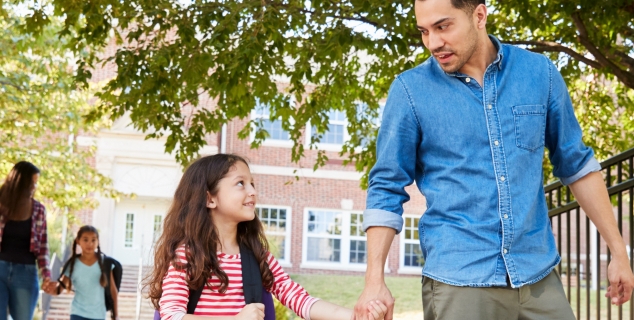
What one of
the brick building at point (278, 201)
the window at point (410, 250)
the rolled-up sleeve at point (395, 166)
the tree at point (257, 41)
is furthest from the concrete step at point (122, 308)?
the rolled-up sleeve at point (395, 166)

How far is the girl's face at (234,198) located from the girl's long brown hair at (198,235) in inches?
1.1

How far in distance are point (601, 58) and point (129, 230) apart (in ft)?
66.8

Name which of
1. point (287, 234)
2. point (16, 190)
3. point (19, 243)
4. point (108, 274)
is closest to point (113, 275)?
point (108, 274)

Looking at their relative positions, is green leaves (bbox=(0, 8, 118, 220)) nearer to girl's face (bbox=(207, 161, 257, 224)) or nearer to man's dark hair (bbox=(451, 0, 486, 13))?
girl's face (bbox=(207, 161, 257, 224))

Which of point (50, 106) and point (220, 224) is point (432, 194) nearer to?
point (220, 224)

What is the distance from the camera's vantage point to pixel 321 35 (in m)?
9.26

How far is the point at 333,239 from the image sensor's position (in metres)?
28.1

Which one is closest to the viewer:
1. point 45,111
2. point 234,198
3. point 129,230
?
point 234,198

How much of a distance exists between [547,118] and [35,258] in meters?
6.00

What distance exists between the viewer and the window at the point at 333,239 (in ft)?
91.0

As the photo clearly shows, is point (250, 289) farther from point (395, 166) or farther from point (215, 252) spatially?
point (395, 166)

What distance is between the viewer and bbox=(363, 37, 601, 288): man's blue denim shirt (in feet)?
10.0

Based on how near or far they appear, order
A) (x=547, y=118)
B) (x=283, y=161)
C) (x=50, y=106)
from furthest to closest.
Answer: (x=283, y=161), (x=50, y=106), (x=547, y=118)

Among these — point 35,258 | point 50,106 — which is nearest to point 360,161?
point 35,258
